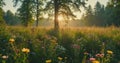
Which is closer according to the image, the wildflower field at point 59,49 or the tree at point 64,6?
the wildflower field at point 59,49

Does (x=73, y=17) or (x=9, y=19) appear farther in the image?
(x=9, y=19)

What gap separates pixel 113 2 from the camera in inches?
1232

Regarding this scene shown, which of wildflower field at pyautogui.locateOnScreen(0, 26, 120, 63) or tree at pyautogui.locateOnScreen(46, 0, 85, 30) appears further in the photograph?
tree at pyautogui.locateOnScreen(46, 0, 85, 30)

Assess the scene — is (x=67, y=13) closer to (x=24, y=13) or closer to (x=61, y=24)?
(x=61, y=24)

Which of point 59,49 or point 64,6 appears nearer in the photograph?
point 59,49

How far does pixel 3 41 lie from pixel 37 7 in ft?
117

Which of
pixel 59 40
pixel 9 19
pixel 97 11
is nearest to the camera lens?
pixel 59 40

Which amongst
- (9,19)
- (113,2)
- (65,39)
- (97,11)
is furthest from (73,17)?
(9,19)

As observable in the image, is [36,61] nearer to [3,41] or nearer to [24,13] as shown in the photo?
[3,41]

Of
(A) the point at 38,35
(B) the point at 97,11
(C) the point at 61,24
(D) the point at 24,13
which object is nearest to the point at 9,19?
(B) the point at 97,11

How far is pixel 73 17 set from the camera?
29.7m

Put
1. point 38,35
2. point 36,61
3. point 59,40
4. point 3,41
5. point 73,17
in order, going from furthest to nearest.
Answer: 1. point 73,17
2. point 38,35
3. point 59,40
4. point 3,41
5. point 36,61

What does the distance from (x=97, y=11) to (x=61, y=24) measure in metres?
46.6

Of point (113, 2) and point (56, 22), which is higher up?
point (113, 2)
